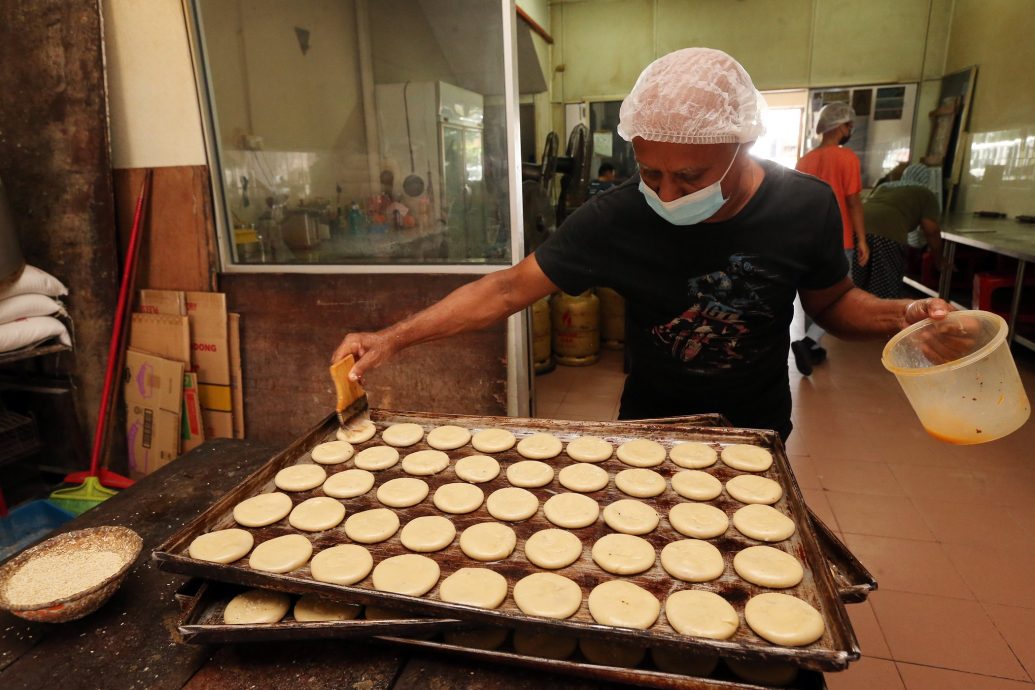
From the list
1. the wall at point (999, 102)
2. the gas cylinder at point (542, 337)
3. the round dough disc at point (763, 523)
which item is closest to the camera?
the round dough disc at point (763, 523)

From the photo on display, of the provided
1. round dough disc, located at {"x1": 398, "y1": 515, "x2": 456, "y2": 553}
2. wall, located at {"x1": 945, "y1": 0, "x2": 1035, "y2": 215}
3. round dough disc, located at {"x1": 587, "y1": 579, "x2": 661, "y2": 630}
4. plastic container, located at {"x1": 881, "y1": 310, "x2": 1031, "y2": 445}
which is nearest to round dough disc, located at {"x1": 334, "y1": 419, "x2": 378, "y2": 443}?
round dough disc, located at {"x1": 398, "y1": 515, "x2": 456, "y2": 553}

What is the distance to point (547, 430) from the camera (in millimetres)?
1564

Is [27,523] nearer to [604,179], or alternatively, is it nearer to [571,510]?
[571,510]

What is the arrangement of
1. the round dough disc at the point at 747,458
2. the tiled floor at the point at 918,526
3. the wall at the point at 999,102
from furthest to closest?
the wall at the point at 999,102 < the tiled floor at the point at 918,526 < the round dough disc at the point at 747,458

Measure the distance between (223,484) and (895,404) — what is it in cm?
422

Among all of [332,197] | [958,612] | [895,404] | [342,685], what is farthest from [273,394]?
[895,404]

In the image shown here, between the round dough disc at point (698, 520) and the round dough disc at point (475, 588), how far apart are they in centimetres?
37

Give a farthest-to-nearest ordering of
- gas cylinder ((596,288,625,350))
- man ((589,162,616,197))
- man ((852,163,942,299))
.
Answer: man ((589,162,616,197))
gas cylinder ((596,288,625,350))
man ((852,163,942,299))

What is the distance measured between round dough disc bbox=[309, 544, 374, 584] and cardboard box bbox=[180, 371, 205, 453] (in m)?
2.47

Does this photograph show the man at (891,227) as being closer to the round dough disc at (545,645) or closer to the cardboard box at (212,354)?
the cardboard box at (212,354)

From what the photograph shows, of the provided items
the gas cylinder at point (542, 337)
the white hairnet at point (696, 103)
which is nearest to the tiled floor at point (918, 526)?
the gas cylinder at point (542, 337)

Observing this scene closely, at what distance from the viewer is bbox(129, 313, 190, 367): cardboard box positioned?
3.12 meters

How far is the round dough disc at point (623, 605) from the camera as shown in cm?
93

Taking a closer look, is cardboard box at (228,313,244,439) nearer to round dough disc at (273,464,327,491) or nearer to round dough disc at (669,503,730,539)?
round dough disc at (273,464,327,491)
